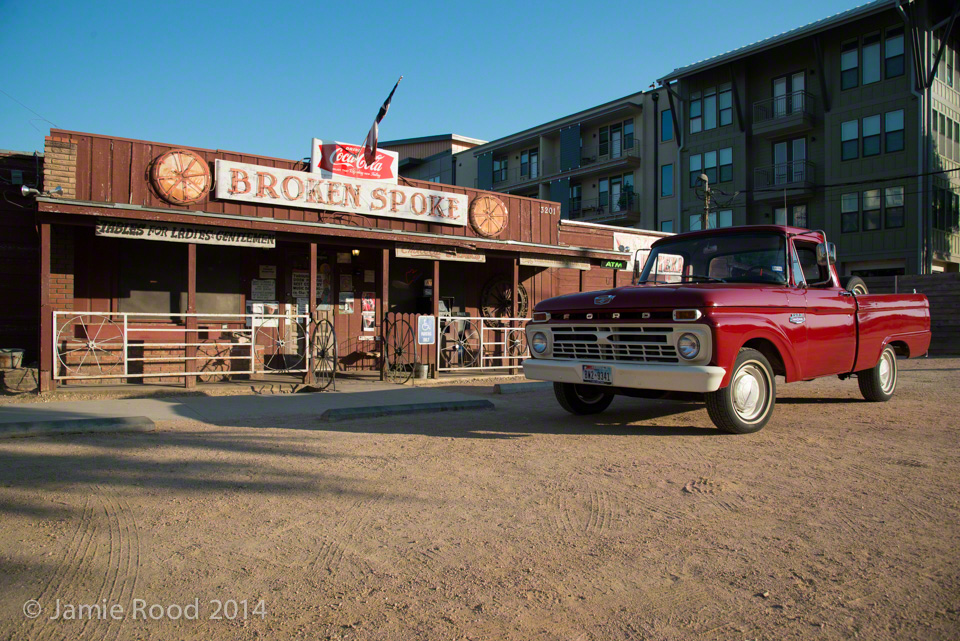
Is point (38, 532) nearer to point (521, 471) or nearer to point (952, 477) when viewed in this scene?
point (521, 471)

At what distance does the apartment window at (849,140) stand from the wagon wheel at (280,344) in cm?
2602

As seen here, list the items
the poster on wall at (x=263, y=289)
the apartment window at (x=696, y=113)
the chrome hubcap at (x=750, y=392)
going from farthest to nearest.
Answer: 1. the apartment window at (x=696, y=113)
2. the poster on wall at (x=263, y=289)
3. the chrome hubcap at (x=750, y=392)

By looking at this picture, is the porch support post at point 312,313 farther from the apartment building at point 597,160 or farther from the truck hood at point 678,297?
the apartment building at point 597,160

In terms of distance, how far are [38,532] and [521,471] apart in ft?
10.3

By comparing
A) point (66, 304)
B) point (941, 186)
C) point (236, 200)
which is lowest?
point (66, 304)

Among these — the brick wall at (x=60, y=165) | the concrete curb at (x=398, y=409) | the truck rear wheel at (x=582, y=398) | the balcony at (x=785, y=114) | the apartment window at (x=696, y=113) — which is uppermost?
the apartment window at (x=696, y=113)

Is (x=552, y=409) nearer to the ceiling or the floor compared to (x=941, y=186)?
nearer to the floor

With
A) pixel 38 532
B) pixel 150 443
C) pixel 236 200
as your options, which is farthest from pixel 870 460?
pixel 236 200

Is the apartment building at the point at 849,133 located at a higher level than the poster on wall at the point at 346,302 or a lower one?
higher

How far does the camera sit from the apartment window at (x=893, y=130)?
2714 cm

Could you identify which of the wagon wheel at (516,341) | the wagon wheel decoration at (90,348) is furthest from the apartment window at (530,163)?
the wagon wheel decoration at (90,348)

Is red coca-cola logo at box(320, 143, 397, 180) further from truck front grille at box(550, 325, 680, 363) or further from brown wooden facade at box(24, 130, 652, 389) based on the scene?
truck front grille at box(550, 325, 680, 363)

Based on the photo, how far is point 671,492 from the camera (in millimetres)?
4492

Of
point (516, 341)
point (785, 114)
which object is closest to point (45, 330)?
point (516, 341)
